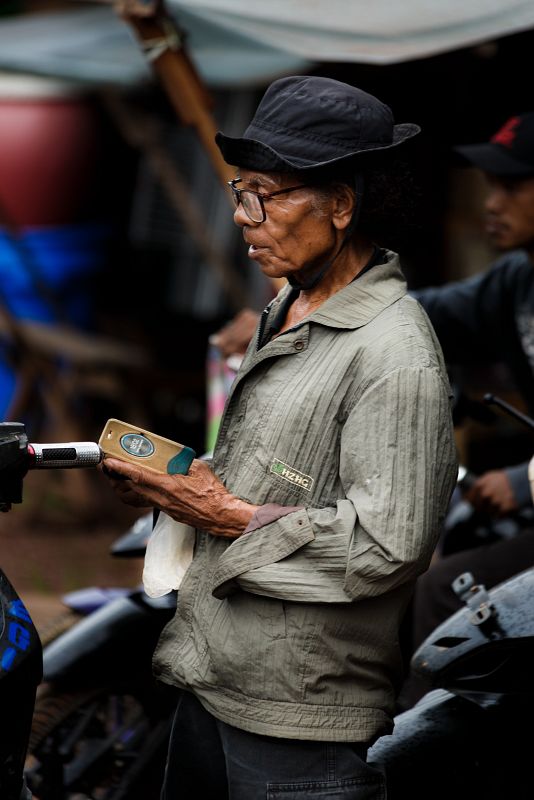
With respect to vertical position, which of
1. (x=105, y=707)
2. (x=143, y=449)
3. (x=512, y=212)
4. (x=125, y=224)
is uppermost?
(x=143, y=449)

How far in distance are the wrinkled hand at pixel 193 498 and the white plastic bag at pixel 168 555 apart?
14 cm

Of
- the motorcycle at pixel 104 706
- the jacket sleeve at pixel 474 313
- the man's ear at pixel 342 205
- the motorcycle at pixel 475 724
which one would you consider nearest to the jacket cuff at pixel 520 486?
the jacket sleeve at pixel 474 313

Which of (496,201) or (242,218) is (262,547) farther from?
(496,201)

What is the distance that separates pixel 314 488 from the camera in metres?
2.17

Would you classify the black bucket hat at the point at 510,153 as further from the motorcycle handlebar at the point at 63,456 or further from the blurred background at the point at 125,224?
the motorcycle handlebar at the point at 63,456

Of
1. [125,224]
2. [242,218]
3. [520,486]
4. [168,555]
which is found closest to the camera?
[242,218]

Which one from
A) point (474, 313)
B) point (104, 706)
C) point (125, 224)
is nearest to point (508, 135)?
point (474, 313)

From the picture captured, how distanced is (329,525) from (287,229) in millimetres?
568

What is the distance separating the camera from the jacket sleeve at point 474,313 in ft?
12.5

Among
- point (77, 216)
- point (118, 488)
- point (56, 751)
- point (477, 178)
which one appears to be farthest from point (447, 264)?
point (118, 488)

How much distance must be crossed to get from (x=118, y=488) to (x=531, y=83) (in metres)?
3.57

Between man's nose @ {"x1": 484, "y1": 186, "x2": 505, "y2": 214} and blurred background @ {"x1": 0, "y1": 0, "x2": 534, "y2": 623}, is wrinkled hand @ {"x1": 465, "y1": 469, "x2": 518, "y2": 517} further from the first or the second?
blurred background @ {"x1": 0, "y1": 0, "x2": 534, "y2": 623}

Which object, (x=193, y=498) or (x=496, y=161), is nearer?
(x=193, y=498)

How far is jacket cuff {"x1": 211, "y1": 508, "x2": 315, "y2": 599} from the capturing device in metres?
2.09
